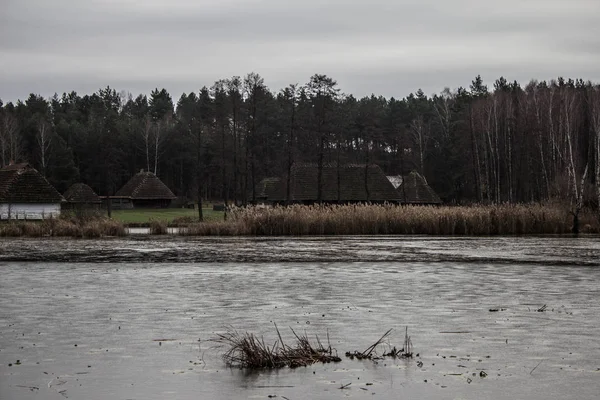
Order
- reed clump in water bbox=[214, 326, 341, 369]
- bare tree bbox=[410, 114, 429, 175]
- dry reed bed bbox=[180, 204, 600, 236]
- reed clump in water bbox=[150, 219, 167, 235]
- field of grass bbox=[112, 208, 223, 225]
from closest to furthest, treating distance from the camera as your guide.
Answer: reed clump in water bbox=[214, 326, 341, 369], dry reed bed bbox=[180, 204, 600, 236], reed clump in water bbox=[150, 219, 167, 235], field of grass bbox=[112, 208, 223, 225], bare tree bbox=[410, 114, 429, 175]

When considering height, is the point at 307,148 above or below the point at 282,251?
above

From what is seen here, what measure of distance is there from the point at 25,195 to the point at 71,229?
85.2 feet

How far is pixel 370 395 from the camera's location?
438 inches

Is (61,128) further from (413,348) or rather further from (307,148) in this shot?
(413,348)

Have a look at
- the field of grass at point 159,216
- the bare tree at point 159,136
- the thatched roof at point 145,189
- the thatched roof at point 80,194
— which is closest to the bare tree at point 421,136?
the thatched roof at point 145,189

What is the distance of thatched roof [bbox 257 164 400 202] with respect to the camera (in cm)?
8762

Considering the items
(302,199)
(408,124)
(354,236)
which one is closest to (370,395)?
(354,236)

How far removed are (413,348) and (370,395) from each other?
315 centimetres

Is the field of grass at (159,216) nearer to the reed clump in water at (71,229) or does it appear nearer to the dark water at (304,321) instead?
the reed clump in water at (71,229)

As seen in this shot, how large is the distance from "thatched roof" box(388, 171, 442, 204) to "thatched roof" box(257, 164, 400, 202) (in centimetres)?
384

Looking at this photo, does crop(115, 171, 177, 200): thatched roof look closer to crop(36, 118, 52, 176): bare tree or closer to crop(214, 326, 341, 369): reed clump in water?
crop(36, 118, 52, 176): bare tree

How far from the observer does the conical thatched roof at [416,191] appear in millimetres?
93625

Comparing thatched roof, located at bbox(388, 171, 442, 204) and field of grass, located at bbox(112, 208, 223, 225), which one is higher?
thatched roof, located at bbox(388, 171, 442, 204)

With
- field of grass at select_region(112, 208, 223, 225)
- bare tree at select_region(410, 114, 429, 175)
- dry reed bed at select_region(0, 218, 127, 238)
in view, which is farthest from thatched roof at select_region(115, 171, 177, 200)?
dry reed bed at select_region(0, 218, 127, 238)
